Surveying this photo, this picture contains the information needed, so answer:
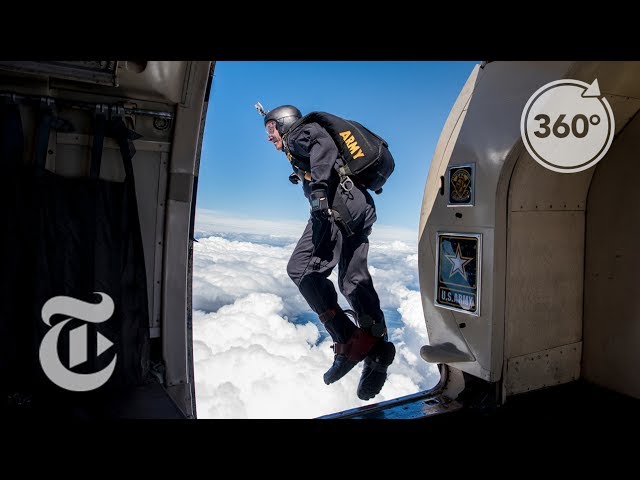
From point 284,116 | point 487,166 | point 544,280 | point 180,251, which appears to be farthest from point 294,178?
point 544,280

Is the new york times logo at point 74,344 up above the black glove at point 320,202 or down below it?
below

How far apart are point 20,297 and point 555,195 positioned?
2.62 meters

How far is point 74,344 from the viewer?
2.25 metres

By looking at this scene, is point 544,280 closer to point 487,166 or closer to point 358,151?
point 487,166

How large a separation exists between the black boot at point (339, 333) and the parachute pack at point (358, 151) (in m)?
0.91

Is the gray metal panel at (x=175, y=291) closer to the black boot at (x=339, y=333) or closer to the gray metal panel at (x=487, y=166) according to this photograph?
the black boot at (x=339, y=333)

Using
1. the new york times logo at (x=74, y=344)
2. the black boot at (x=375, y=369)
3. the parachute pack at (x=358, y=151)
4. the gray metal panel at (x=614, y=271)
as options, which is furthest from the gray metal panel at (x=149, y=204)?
the gray metal panel at (x=614, y=271)

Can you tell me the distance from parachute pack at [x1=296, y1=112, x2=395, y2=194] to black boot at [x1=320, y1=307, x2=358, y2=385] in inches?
35.8

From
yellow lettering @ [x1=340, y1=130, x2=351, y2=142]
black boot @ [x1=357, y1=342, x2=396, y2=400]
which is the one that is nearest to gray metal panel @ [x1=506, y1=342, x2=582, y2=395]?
black boot @ [x1=357, y1=342, x2=396, y2=400]

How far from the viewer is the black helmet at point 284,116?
3541mm

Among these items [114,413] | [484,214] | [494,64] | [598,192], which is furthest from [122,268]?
[598,192]

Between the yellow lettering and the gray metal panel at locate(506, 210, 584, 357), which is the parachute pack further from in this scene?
the gray metal panel at locate(506, 210, 584, 357)

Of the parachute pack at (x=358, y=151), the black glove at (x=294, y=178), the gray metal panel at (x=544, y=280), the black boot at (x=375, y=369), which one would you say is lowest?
the black boot at (x=375, y=369)
